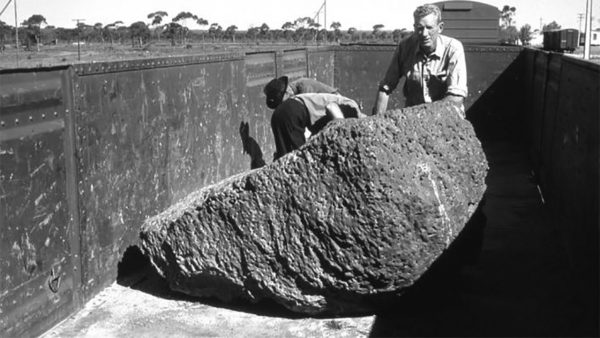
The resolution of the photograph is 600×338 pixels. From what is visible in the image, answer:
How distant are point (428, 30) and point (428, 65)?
0.33m

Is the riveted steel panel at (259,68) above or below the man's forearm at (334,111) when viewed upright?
above

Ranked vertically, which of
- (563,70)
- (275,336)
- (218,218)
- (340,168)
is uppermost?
(563,70)

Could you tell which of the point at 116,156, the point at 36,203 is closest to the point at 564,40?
the point at 116,156

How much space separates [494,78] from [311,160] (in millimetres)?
8223

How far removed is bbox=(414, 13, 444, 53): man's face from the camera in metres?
5.66

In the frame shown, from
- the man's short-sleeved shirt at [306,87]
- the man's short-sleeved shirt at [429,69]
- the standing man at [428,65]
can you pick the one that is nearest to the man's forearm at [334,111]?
the standing man at [428,65]

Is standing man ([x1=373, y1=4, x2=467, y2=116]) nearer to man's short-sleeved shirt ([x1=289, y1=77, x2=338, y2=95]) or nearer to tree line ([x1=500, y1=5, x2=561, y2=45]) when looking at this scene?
man's short-sleeved shirt ([x1=289, y1=77, x2=338, y2=95])

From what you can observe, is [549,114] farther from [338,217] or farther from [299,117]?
[338,217]

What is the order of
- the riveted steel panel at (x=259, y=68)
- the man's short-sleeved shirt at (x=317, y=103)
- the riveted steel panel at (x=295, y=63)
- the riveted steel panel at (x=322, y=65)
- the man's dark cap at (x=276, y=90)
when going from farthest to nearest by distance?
the riveted steel panel at (x=322, y=65) < the riveted steel panel at (x=295, y=63) < the riveted steel panel at (x=259, y=68) < the man's dark cap at (x=276, y=90) < the man's short-sleeved shirt at (x=317, y=103)

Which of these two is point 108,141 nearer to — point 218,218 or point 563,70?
point 218,218

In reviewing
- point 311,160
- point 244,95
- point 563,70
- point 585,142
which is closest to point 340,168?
point 311,160

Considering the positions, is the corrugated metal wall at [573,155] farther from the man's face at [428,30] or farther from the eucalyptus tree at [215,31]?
the eucalyptus tree at [215,31]

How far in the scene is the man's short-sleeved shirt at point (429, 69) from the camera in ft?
18.7

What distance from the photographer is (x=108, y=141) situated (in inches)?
203
